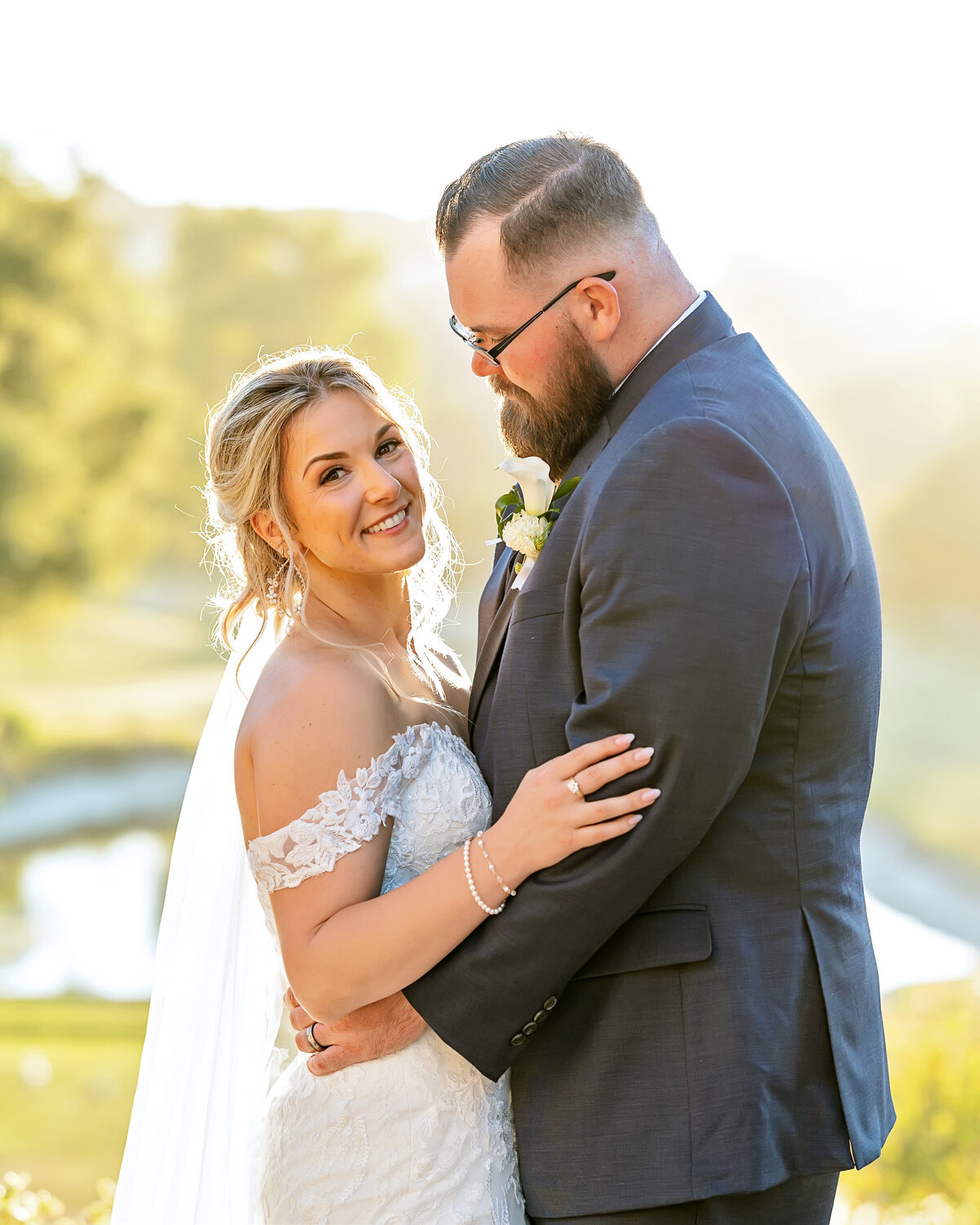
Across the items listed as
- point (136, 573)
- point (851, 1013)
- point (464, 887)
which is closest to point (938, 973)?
point (851, 1013)

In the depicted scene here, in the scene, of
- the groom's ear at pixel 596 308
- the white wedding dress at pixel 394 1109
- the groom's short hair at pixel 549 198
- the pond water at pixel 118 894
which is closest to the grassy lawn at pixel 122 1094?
the pond water at pixel 118 894

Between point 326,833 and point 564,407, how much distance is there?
900mm

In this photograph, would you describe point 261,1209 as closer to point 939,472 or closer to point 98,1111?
point 98,1111

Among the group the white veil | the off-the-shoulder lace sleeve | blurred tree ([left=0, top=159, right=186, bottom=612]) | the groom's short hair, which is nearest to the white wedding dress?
the off-the-shoulder lace sleeve

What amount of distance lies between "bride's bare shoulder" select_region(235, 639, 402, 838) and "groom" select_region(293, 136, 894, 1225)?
0.31m

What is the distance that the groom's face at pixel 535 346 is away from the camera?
2096mm

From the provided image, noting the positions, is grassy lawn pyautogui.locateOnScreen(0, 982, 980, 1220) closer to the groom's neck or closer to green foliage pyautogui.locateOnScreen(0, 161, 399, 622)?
green foliage pyautogui.locateOnScreen(0, 161, 399, 622)

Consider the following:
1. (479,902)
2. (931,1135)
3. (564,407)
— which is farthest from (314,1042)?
(931,1135)

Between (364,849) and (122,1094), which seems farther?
(122,1094)

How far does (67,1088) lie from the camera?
6.66 m

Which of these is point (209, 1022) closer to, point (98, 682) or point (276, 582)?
point (276, 582)

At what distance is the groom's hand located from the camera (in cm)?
209

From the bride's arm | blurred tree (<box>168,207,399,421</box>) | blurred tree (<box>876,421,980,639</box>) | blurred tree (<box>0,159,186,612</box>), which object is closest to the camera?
the bride's arm

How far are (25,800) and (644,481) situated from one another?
7593 mm
